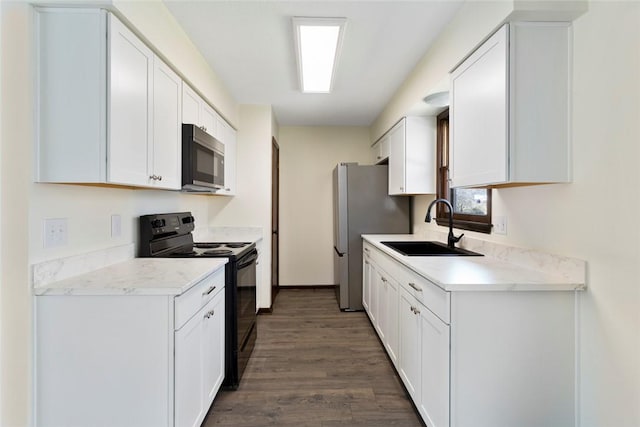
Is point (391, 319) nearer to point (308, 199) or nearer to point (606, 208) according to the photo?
point (606, 208)

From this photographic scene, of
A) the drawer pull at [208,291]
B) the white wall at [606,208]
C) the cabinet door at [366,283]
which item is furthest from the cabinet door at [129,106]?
the cabinet door at [366,283]

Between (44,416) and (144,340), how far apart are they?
1.68 ft

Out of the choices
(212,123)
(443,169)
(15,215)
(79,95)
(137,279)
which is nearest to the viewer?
(15,215)

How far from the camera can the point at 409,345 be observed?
1.94 m

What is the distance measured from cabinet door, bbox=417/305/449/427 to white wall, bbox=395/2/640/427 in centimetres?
59

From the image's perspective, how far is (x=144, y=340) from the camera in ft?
4.46

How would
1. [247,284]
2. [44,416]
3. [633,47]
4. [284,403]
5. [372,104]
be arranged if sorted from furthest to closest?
1. [372,104]
2. [247,284]
3. [284,403]
4. [44,416]
5. [633,47]

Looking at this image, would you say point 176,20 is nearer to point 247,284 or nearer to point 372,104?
point 247,284

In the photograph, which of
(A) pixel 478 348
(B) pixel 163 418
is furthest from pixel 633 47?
(B) pixel 163 418

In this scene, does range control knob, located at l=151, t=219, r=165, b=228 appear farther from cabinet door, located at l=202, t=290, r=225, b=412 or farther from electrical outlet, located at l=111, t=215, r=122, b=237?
cabinet door, located at l=202, t=290, r=225, b=412

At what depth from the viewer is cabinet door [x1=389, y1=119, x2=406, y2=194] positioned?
3.14 m

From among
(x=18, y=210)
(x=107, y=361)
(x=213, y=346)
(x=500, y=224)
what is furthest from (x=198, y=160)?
(x=500, y=224)

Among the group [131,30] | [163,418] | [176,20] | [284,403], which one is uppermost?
[176,20]

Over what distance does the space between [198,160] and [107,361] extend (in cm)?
137
